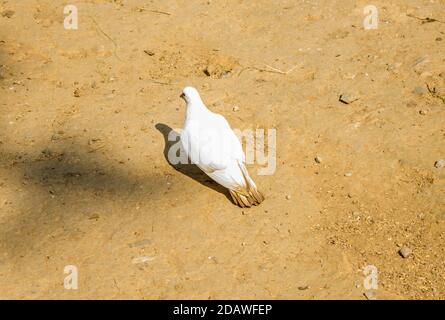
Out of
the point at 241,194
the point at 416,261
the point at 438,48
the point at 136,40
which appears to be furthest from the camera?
the point at 136,40

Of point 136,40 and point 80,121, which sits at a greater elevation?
point 136,40

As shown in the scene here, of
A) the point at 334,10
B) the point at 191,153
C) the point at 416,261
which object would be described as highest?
the point at 334,10

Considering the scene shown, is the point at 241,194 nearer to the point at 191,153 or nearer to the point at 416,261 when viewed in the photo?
the point at 191,153

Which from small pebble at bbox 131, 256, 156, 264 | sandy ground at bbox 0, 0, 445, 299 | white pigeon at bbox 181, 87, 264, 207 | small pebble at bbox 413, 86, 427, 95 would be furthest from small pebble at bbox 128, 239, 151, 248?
small pebble at bbox 413, 86, 427, 95

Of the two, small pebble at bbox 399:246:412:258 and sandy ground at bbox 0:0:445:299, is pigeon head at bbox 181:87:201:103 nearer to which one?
sandy ground at bbox 0:0:445:299

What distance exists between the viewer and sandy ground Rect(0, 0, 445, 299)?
4.44m

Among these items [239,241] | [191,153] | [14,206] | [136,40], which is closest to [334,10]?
[136,40]

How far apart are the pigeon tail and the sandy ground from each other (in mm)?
78

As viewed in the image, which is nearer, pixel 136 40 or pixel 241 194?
pixel 241 194

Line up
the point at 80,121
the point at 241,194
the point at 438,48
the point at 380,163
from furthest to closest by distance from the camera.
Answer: the point at 438,48 < the point at 80,121 < the point at 380,163 < the point at 241,194

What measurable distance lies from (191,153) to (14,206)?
1575 mm

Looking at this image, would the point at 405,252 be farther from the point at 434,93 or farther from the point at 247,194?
the point at 434,93

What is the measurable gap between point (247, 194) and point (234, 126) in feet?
3.62

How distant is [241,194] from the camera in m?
4.83
